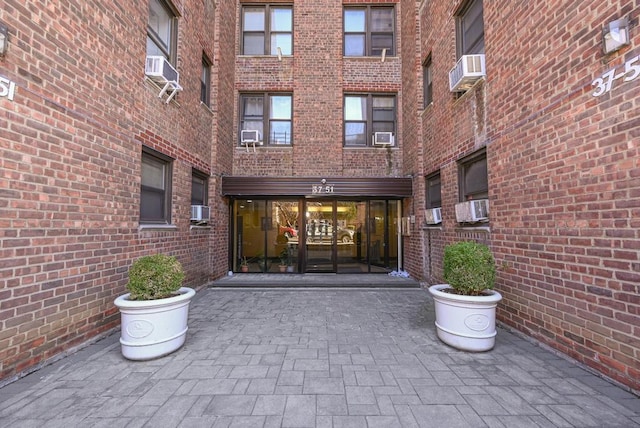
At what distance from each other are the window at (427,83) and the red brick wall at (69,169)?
6124 mm

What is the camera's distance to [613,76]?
2.56 metres

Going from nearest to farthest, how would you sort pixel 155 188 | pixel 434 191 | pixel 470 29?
pixel 155 188 < pixel 470 29 < pixel 434 191

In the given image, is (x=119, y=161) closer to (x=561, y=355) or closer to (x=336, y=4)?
(x=561, y=355)

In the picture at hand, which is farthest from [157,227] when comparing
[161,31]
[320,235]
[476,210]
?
[476,210]

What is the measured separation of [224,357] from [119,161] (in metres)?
3.16

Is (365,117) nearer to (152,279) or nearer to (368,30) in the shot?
(368,30)

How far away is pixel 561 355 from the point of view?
3.07 meters

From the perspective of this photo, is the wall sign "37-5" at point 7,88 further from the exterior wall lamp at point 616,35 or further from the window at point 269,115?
the window at point 269,115

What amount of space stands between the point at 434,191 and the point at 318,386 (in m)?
5.53

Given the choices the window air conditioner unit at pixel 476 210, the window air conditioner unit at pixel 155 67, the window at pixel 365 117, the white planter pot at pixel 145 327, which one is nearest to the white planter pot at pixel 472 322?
the window air conditioner unit at pixel 476 210

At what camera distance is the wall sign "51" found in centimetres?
238

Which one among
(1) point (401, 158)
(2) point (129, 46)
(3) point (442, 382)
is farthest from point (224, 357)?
(1) point (401, 158)

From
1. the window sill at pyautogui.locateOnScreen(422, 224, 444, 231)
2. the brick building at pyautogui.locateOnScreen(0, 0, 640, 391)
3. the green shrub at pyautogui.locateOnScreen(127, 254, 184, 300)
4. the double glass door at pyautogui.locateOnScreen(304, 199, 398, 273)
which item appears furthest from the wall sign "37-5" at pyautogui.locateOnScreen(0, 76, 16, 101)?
the window sill at pyautogui.locateOnScreen(422, 224, 444, 231)

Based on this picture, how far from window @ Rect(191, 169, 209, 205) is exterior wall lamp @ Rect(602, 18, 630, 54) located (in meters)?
6.88
